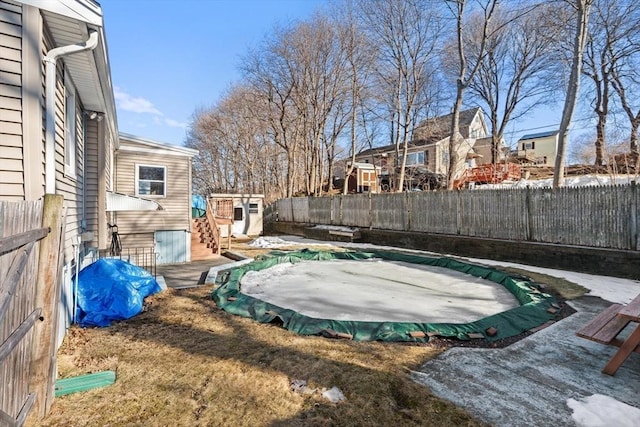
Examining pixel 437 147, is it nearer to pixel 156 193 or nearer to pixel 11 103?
pixel 156 193

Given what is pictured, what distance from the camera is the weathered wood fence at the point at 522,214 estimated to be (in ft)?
22.5

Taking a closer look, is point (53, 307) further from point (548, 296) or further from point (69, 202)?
point (548, 296)

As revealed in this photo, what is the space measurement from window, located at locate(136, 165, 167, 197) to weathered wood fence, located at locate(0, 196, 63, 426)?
8.23 m

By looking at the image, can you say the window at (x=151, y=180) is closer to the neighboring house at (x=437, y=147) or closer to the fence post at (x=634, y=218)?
the fence post at (x=634, y=218)

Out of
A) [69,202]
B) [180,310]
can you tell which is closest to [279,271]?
[180,310]

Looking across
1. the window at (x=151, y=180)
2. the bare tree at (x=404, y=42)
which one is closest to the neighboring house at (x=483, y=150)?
the bare tree at (x=404, y=42)

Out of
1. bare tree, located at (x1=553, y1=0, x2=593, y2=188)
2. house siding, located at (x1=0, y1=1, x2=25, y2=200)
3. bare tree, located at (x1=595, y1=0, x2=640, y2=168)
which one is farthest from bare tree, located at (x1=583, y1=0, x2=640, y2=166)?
house siding, located at (x1=0, y1=1, x2=25, y2=200)

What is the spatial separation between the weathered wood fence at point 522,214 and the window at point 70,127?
9.60m

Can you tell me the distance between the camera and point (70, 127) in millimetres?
4719

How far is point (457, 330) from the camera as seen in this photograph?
368 cm

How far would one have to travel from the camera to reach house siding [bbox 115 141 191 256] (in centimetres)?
947

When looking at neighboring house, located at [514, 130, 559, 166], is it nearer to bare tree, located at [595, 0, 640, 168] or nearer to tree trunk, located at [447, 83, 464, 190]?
bare tree, located at [595, 0, 640, 168]

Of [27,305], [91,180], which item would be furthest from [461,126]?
[27,305]

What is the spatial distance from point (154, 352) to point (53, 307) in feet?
4.10
